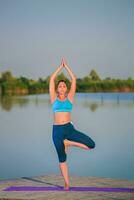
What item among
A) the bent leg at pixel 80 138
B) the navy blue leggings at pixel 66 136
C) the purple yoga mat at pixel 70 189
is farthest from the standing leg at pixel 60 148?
the purple yoga mat at pixel 70 189

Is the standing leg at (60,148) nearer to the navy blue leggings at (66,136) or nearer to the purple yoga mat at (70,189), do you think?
the navy blue leggings at (66,136)

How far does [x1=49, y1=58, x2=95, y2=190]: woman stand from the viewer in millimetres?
9633

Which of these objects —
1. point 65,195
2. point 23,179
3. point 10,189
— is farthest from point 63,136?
point 23,179

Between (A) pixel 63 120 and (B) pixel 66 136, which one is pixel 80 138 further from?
(A) pixel 63 120

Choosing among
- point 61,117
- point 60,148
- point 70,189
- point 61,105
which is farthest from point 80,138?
point 70,189

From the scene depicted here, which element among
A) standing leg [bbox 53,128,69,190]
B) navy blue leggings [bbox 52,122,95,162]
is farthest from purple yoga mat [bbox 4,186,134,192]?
navy blue leggings [bbox 52,122,95,162]

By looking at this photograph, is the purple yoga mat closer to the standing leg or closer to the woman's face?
the standing leg

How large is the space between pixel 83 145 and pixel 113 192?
94cm

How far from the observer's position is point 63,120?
966 centimetres

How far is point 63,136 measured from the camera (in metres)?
9.72

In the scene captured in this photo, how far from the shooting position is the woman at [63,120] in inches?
379

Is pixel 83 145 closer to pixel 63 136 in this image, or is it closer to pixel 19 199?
pixel 63 136

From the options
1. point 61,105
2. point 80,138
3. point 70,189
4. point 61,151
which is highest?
point 61,105

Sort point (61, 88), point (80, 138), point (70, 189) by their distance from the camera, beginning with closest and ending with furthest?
point (61, 88) < point (80, 138) < point (70, 189)
